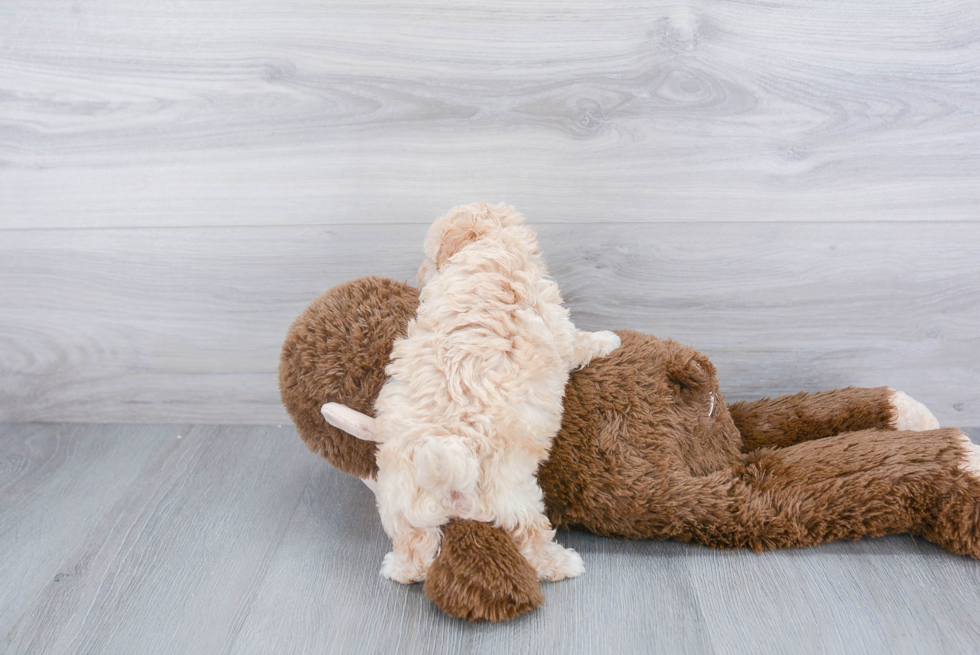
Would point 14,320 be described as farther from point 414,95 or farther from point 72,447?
point 414,95

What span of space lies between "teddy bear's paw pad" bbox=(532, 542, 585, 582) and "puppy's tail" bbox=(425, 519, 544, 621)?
1.7 inches

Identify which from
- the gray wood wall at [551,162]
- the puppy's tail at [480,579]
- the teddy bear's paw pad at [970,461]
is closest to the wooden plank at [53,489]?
the gray wood wall at [551,162]

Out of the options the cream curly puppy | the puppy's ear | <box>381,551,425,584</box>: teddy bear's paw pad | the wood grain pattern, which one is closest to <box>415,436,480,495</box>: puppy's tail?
the cream curly puppy

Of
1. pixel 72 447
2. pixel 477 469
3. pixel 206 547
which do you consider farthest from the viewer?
pixel 72 447

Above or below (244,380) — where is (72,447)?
below

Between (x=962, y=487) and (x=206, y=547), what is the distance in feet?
2.82

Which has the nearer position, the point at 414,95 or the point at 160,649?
the point at 160,649

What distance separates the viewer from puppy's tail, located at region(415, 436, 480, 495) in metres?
0.64

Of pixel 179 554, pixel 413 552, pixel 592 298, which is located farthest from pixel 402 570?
pixel 592 298

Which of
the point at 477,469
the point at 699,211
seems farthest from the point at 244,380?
the point at 699,211

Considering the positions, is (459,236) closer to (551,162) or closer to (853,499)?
(551,162)

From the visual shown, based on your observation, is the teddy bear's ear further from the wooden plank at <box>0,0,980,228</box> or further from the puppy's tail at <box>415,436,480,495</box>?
the wooden plank at <box>0,0,980,228</box>

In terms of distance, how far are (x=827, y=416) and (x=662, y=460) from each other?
28cm

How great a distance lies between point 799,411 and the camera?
913 millimetres
